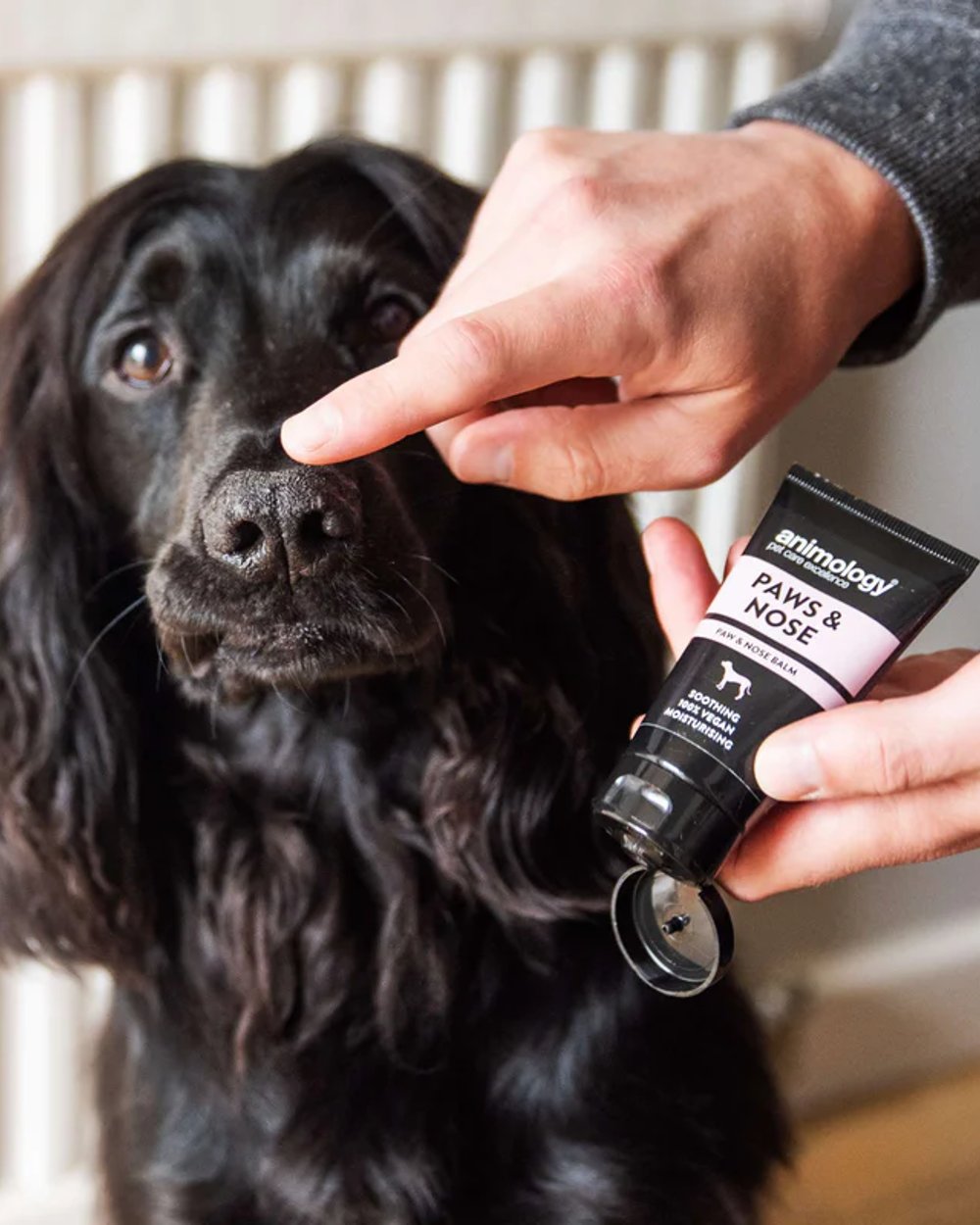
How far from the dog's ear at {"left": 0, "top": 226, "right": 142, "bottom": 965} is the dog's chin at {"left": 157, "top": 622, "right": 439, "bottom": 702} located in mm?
172

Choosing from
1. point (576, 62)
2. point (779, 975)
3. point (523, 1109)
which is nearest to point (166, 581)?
point (523, 1109)

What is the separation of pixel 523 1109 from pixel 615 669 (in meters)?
0.33

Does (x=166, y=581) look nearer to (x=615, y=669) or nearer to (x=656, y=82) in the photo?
(x=615, y=669)

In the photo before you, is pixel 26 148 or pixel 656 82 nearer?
pixel 26 148

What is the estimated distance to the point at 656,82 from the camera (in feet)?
4.39

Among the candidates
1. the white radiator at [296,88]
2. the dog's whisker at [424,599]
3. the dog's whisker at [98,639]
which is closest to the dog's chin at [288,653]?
the dog's whisker at [424,599]

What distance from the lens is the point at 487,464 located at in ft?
2.56

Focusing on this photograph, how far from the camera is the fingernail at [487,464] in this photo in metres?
0.78

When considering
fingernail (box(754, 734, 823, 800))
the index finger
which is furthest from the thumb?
the index finger

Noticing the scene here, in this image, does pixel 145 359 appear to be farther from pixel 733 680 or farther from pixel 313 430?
pixel 733 680

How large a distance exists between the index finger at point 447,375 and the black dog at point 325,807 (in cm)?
30

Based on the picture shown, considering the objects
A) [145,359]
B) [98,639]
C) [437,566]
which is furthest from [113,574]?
[437,566]

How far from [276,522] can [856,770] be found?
0.35 m

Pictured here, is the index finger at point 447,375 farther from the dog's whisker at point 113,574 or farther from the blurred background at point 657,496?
the blurred background at point 657,496
